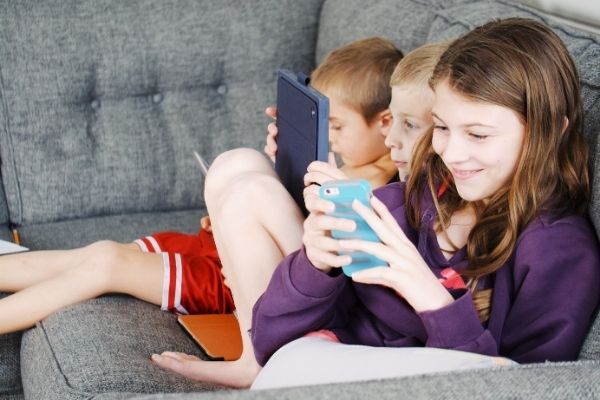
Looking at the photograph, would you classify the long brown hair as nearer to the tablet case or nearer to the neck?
the tablet case

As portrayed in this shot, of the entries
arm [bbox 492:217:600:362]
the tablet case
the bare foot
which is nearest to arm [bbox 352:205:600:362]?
arm [bbox 492:217:600:362]

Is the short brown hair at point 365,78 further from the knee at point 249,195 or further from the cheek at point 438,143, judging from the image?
the cheek at point 438,143

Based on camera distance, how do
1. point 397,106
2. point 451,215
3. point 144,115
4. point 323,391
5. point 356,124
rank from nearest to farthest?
point 323,391 → point 451,215 → point 397,106 → point 356,124 → point 144,115

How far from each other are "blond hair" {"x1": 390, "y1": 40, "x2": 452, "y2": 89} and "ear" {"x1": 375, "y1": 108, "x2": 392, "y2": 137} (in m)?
0.22

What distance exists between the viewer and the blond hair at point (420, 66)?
171 cm

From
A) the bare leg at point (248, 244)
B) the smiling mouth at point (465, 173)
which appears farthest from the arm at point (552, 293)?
the bare leg at point (248, 244)

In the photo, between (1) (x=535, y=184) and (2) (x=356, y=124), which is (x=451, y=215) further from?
(2) (x=356, y=124)

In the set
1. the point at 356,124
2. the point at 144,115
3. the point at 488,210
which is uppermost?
the point at 488,210

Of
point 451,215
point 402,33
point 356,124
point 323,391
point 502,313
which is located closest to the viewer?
point 323,391

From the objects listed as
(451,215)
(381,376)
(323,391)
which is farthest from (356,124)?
(323,391)

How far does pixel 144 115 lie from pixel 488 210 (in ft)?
3.95

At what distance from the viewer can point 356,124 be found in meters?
2.00

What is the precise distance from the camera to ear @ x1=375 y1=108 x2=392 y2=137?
77.3 inches

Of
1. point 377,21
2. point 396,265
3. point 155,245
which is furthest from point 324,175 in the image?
point 377,21
